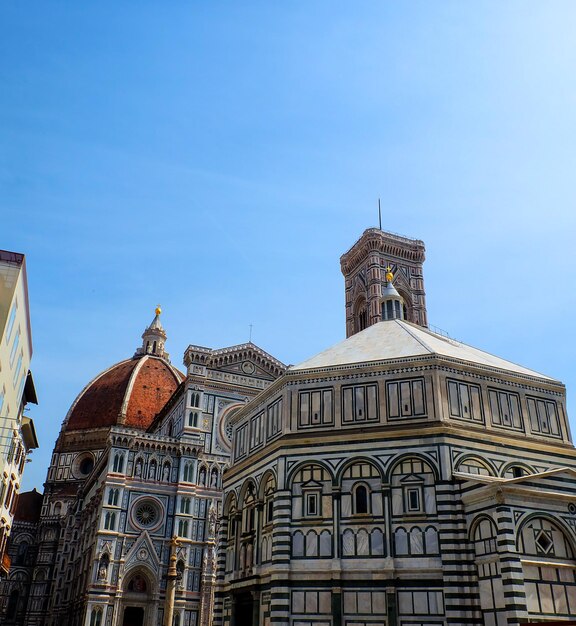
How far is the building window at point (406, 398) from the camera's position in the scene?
85.3ft

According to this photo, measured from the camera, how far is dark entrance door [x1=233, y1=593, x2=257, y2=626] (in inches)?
1052

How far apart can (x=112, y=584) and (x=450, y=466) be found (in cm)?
2997

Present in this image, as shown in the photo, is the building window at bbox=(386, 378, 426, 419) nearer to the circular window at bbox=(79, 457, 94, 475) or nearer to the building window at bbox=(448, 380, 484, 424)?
the building window at bbox=(448, 380, 484, 424)

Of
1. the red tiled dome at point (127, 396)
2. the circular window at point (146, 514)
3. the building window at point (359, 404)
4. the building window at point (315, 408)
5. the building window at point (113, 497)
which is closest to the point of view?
the building window at point (359, 404)

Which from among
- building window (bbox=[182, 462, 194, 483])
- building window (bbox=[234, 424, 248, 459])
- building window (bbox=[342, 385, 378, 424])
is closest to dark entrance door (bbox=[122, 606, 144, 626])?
building window (bbox=[182, 462, 194, 483])

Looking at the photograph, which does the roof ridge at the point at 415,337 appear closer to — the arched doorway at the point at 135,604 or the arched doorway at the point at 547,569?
the arched doorway at the point at 547,569

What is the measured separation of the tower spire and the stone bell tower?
106 feet

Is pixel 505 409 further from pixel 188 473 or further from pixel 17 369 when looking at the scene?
pixel 188 473

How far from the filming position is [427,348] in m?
28.1

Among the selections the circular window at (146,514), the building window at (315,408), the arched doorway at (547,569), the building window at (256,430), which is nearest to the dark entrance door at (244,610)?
the building window at (256,430)

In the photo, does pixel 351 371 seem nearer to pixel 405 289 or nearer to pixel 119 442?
pixel 119 442

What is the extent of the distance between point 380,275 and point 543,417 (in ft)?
149

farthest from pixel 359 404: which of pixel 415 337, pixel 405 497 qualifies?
pixel 415 337

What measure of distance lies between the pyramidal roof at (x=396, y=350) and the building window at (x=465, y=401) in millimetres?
1172
